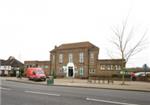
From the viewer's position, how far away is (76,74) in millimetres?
69688

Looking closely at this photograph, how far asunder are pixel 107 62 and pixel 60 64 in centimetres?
1493

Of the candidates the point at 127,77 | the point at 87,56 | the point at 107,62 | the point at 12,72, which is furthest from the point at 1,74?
the point at 127,77

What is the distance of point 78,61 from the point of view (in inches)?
2771

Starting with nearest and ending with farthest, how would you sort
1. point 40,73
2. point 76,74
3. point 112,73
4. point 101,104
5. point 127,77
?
1. point 101,104
2. point 40,73
3. point 127,77
4. point 112,73
5. point 76,74

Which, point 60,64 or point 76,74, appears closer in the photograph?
point 76,74

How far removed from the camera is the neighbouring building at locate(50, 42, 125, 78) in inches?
2581

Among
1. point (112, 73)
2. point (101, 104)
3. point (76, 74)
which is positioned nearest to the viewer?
point (101, 104)

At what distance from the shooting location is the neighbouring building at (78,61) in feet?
215

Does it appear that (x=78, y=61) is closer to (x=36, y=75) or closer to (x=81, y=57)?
(x=81, y=57)

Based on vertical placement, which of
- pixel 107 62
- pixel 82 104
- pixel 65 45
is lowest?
pixel 82 104

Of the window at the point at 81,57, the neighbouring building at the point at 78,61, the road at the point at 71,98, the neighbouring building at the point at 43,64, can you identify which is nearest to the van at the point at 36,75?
the neighbouring building at the point at 78,61

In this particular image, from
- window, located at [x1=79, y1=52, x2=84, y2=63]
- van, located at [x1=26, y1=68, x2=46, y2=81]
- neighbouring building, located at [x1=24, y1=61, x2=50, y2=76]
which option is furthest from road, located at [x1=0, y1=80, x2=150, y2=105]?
neighbouring building, located at [x1=24, y1=61, x2=50, y2=76]

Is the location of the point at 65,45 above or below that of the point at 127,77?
above

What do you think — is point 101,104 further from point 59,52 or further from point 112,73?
point 59,52
